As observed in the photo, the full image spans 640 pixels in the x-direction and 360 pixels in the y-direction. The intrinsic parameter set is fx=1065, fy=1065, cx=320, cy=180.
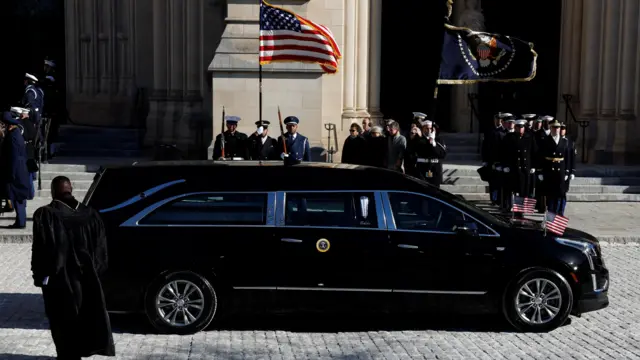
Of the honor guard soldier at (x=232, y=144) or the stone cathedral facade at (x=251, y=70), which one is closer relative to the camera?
the honor guard soldier at (x=232, y=144)

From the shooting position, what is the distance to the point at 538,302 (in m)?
9.90

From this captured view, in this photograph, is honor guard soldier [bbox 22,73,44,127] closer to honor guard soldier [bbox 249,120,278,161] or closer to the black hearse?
honor guard soldier [bbox 249,120,278,161]

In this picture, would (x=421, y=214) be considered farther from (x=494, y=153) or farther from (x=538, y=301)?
(x=494, y=153)

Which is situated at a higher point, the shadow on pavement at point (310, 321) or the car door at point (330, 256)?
the car door at point (330, 256)

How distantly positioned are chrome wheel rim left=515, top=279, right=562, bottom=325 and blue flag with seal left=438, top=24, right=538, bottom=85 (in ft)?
24.2

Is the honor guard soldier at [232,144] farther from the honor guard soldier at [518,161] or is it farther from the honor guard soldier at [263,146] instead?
the honor guard soldier at [518,161]

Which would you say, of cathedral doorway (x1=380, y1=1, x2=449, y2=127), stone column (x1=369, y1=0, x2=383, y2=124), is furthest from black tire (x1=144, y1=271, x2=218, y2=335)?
cathedral doorway (x1=380, y1=1, x2=449, y2=127)

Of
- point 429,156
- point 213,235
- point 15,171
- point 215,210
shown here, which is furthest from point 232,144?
point 213,235

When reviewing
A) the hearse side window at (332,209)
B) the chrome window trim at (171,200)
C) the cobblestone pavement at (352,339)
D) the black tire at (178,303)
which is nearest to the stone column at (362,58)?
the cobblestone pavement at (352,339)

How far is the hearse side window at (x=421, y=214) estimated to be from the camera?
389 inches

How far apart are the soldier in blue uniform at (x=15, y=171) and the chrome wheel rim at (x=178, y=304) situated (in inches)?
258

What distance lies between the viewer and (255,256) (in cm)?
971

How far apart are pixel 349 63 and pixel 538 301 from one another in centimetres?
1257

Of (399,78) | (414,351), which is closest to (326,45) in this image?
(414,351)
